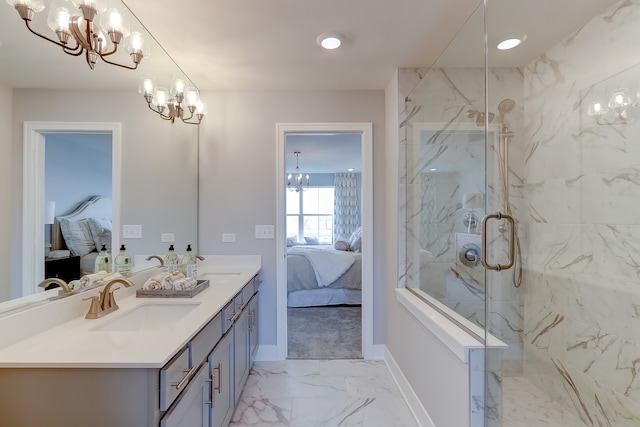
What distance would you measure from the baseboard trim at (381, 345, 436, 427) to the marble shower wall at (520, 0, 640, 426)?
2.33 feet

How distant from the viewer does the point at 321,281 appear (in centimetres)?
413

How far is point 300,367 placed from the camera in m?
2.56

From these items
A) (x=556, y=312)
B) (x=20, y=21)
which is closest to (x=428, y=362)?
(x=556, y=312)

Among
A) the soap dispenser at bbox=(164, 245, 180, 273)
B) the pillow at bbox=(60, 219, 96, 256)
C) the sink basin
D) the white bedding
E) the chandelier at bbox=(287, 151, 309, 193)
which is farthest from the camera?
the chandelier at bbox=(287, 151, 309, 193)

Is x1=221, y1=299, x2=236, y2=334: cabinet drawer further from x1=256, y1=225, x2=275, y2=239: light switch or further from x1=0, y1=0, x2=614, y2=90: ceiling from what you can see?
x1=0, y1=0, x2=614, y2=90: ceiling

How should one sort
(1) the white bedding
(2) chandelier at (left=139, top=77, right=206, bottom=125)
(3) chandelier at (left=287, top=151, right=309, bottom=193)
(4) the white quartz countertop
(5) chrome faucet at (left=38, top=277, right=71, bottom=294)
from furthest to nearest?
(3) chandelier at (left=287, top=151, right=309, bottom=193) < (1) the white bedding < (2) chandelier at (left=139, top=77, right=206, bottom=125) < (5) chrome faucet at (left=38, top=277, right=71, bottom=294) < (4) the white quartz countertop

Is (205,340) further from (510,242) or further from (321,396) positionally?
(510,242)

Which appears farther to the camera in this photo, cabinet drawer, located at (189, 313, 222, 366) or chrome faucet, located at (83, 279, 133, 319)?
chrome faucet, located at (83, 279, 133, 319)

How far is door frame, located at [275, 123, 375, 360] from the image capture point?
106 inches

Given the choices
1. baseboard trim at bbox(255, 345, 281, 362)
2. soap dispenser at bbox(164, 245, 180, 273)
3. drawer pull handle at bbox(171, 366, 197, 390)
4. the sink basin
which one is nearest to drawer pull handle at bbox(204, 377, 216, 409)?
drawer pull handle at bbox(171, 366, 197, 390)

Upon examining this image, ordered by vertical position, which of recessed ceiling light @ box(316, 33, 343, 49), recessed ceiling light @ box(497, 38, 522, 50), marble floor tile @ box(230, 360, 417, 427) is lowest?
marble floor tile @ box(230, 360, 417, 427)

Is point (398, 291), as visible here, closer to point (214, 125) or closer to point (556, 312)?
point (556, 312)

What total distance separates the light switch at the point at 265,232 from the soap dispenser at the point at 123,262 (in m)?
1.08

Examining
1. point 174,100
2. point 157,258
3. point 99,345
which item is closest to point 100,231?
point 157,258
